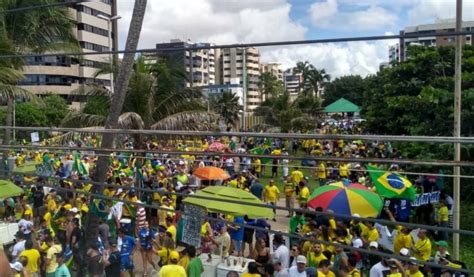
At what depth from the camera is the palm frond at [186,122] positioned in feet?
42.5

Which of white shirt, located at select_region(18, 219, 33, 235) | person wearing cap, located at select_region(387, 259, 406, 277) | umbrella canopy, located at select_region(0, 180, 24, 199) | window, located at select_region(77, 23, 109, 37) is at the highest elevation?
window, located at select_region(77, 23, 109, 37)

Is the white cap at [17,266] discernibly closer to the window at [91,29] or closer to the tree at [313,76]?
the window at [91,29]

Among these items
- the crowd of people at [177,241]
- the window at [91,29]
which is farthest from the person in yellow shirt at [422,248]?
the window at [91,29]

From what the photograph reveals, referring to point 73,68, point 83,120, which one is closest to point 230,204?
point 83,120

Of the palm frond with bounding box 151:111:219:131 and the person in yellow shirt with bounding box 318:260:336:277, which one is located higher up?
the palm frond with bounding box 151:111:219:131

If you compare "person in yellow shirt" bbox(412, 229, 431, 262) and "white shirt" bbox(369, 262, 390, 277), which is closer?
"white shirt" bbox(369, 262, 390, 277)

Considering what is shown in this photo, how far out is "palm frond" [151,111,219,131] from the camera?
42.5ft

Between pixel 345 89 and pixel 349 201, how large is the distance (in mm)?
73380

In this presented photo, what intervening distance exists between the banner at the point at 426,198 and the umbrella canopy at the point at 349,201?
3.23 m

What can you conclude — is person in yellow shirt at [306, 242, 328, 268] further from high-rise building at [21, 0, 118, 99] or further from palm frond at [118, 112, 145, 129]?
high-rise building at [21, 0, 118, 99]

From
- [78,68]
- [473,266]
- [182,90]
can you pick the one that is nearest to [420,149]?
[473,266]

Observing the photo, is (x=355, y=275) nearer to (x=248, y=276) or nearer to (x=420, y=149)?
(x=248, y=276)

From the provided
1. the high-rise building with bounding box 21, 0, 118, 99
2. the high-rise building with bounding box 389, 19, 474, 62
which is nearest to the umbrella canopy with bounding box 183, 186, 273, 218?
the high-rise building with bounding box 389, 19, 474, 62

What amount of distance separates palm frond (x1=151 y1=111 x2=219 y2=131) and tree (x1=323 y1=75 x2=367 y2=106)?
215 feet
